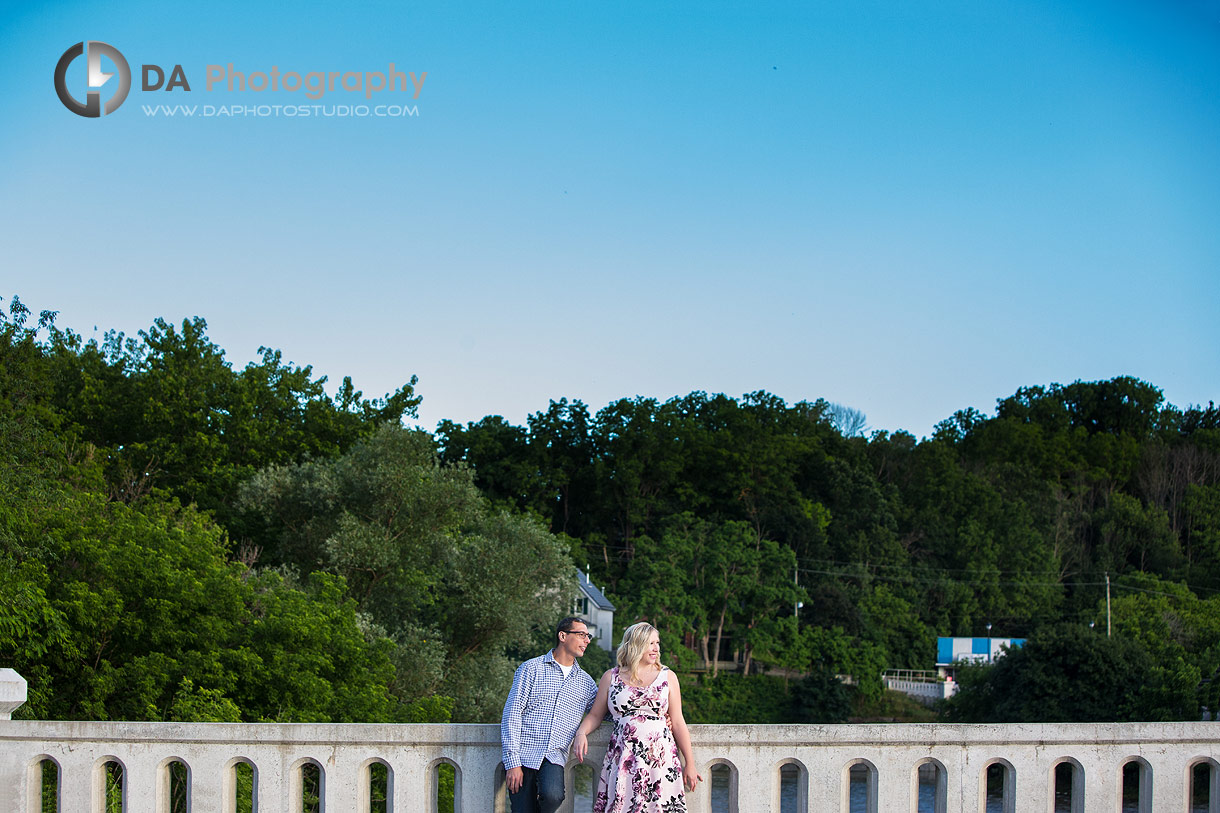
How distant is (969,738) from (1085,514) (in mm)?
70958

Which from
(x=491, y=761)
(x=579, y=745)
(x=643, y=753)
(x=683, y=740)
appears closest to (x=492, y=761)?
(x=491, y=761)

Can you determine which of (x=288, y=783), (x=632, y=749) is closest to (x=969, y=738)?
(x=632, y=749)

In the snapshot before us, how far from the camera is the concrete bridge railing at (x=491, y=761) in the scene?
5961 millimetres

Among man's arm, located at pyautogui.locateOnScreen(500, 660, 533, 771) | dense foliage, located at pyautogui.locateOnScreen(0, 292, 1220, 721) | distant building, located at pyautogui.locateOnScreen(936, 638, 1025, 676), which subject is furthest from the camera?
distant building, located at pyautogui.locateOnScreen(936, 638, 1025, 676)

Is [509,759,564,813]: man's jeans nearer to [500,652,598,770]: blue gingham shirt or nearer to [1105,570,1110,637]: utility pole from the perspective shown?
[500,652,598,770]: blue gingham shirt

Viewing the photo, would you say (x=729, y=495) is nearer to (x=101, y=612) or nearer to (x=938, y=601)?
(x=938, y=601)

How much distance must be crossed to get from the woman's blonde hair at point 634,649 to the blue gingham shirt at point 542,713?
260 millimetres

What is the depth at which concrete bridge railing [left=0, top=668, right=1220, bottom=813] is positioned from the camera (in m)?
5.96

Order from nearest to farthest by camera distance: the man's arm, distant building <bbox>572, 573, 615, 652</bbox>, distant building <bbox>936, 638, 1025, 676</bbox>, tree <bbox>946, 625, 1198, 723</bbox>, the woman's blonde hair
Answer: the woman's blonde hair
the man's arm
tree <bbox>946, 625, 1198, 723</bbox>
distant building <bbox>572, 573, 615, 652</bbox>
distant building <bbox>936, 638, 1025, 676</bbox>

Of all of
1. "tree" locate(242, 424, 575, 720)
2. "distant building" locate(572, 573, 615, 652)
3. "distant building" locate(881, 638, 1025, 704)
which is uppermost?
"tree" locate(242, 424, 575, 720)

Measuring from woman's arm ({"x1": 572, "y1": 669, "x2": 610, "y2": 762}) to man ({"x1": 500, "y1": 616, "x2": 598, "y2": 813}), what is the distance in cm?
6

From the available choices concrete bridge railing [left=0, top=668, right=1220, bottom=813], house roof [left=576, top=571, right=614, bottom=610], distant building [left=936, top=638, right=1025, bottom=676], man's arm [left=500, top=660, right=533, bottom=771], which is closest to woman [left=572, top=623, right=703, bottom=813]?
concrete bridge railing [left=0, top=668, right=1220, bottom=813]

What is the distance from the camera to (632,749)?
18.7 ft

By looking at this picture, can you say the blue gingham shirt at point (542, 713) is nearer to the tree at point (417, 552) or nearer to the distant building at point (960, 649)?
the tree at point (417, 552)
